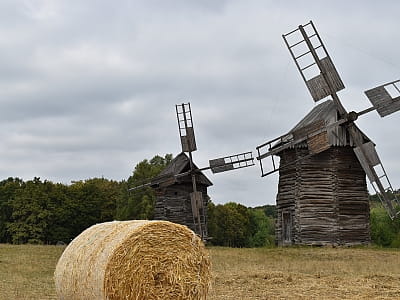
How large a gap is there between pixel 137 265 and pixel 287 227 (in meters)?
19.6

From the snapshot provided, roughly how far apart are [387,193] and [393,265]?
6.41 m

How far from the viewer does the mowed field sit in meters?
11.8

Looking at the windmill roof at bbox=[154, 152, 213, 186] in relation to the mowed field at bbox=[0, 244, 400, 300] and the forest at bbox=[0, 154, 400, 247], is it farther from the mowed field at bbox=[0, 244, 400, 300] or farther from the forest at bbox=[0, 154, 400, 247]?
the forest at bbox=[0, 154, 400, 247]

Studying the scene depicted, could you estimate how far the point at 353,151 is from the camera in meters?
26.9

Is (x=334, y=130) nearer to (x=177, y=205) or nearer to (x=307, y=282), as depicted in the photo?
(x=177, y=205)

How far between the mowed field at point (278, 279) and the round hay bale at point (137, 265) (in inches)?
81.4

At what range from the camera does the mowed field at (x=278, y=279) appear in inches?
466

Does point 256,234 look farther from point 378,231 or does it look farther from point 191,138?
point 191,138

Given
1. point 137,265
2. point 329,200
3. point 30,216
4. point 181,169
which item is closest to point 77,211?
point 30,216

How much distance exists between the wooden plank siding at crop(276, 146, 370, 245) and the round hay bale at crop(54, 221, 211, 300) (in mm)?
17487

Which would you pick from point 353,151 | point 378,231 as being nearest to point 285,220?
point 353,151

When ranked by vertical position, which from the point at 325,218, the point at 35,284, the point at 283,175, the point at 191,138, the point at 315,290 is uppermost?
the point at 191,138

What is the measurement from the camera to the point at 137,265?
9250 millimetres

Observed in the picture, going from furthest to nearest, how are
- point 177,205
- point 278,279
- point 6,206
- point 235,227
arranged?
point 235,227
point 6,206
point 177,205
point 278,279
